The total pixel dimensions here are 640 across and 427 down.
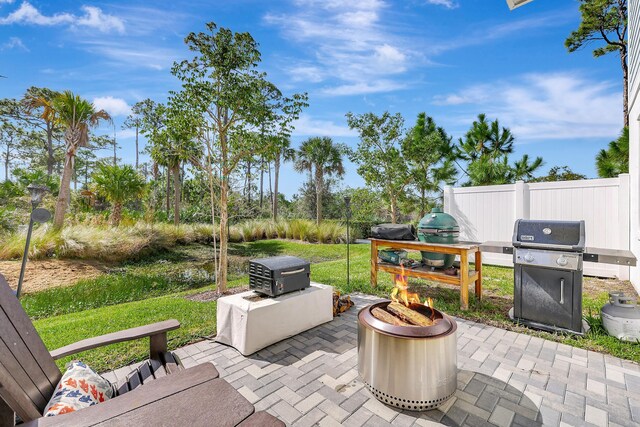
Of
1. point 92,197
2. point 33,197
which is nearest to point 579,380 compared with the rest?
point 33,197

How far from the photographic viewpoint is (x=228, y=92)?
14.8 ft

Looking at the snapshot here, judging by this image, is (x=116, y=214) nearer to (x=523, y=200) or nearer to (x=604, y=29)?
(x=523, y=200)

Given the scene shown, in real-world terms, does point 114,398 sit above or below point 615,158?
below

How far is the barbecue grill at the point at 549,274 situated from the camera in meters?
2.95

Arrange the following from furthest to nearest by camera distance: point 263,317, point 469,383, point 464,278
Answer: point 464,278 < point 263,317 < point 469,383

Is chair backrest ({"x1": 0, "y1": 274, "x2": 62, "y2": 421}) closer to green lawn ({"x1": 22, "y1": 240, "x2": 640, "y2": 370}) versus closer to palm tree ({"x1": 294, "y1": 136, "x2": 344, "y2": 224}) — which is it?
green lawn ({"x1": 22, "y1": 240, "x2": 640, "y2": 370})

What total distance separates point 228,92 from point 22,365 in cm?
419

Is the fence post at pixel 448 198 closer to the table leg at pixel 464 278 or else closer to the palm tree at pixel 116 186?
the table leg at pixel 464 278

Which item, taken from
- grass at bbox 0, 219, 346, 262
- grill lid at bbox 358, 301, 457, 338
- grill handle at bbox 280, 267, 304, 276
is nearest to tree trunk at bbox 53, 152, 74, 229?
grass at bbox 0, 219, 346, 262

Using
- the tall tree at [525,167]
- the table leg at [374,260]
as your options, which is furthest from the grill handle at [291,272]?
the tall tree at [525,167]

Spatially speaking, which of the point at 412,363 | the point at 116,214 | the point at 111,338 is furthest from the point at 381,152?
the point at 111,338

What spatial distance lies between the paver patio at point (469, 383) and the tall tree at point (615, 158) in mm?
6340

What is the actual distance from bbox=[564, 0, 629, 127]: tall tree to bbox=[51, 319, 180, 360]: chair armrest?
52.4 ft

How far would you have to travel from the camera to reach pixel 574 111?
28.5ft
